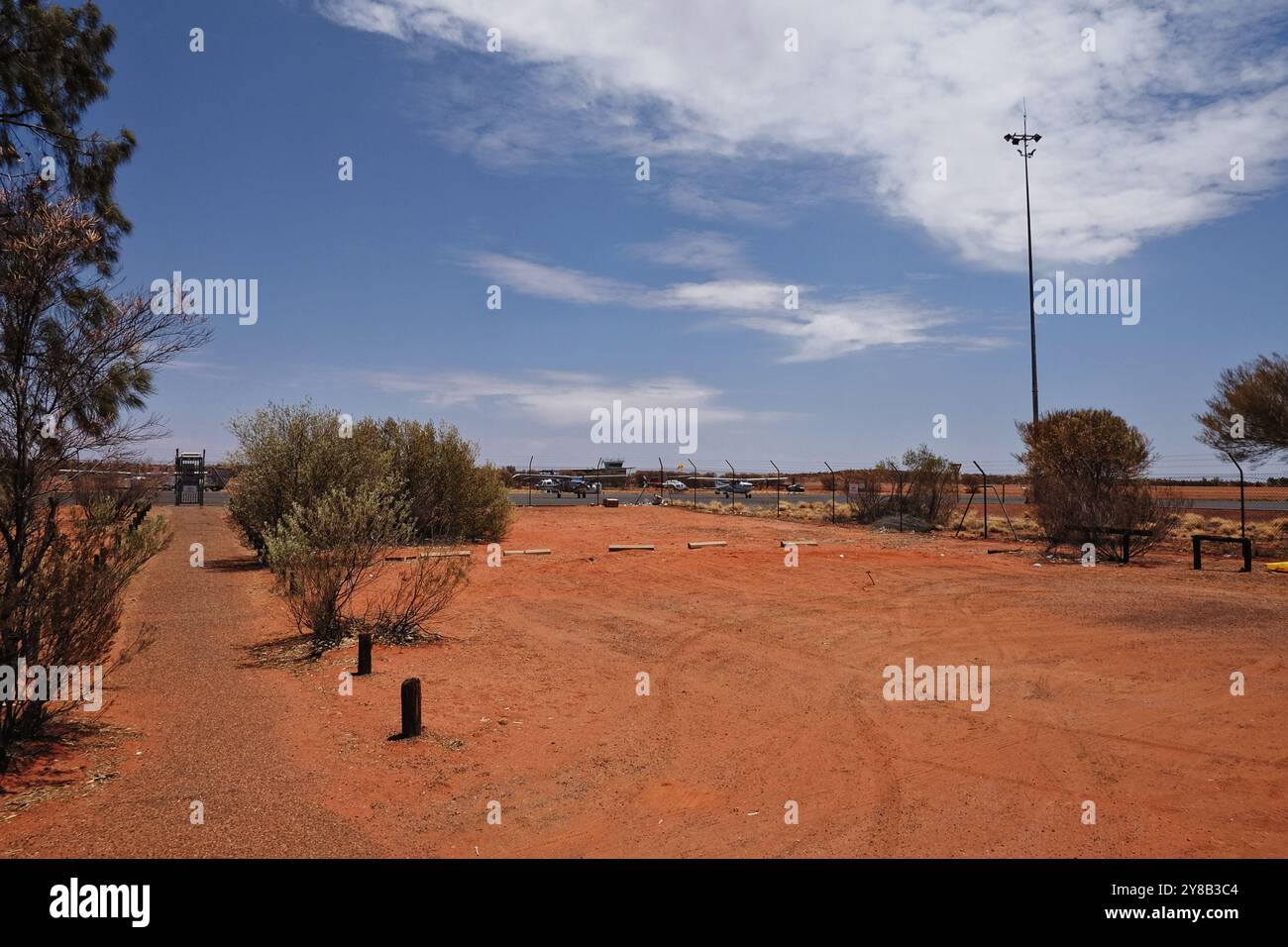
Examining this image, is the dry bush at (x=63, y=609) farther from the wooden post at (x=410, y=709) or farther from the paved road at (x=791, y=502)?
the paved road at (x=791, y=502)

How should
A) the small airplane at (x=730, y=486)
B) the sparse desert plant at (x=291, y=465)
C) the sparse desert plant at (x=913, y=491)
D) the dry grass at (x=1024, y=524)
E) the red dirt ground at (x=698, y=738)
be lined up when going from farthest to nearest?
the small airplane at (x=730, y=486)
the sparse desert plant at (x=913, y=491)
the dry grass at (x=1024, y=524)
the sparse desert plant at (x=291, y=465)
the red dirt ground at (x=698, y=738)

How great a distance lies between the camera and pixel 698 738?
749cm

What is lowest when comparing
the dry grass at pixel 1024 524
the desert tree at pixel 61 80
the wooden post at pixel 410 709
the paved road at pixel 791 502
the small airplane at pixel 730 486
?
the wooden post at pixel 410 709

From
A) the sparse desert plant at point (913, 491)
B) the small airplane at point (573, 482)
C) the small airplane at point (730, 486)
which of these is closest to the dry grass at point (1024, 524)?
the sparse desert plant at point (913, 491)

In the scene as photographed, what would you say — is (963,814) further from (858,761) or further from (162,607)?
(162,607)

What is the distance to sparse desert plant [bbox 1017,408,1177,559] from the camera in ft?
68.3

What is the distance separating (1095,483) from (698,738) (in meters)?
19.5

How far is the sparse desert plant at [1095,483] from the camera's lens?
68.3 feet

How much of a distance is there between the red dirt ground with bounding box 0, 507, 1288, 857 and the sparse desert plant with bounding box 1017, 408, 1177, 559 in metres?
6.97

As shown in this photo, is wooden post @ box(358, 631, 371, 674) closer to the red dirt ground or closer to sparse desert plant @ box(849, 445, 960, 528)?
the red dirt ground

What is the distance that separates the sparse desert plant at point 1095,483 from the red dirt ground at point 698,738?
697 cm

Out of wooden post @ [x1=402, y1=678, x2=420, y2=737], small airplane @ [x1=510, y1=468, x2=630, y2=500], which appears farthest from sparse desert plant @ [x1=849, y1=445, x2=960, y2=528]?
wooden post @ [x1=402, y1=678, x2=420, y2=737]

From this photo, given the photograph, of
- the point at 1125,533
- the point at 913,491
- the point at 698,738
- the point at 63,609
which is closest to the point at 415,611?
the point at 63,609

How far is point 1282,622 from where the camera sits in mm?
11727
